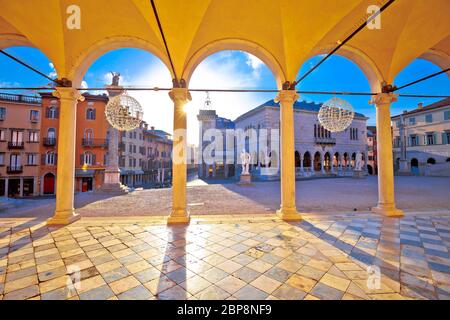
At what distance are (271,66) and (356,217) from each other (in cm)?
502

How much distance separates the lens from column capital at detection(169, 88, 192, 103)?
15.5ft

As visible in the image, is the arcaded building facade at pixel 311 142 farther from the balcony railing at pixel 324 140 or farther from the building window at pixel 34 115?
the building window at pixel 34 115

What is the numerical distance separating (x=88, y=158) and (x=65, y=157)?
63.5ft

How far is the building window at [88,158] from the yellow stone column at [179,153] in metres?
21.0

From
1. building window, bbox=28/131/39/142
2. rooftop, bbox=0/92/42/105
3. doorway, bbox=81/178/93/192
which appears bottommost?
doorway, bbox=81/178/93/192

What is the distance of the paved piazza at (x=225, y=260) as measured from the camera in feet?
6.86

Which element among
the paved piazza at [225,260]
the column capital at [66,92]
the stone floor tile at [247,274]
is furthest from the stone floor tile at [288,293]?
the column capital at [66,92]

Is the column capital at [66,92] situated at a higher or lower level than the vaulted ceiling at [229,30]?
lower

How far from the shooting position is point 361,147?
2964 centimetres

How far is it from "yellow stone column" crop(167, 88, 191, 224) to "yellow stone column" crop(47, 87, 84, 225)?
2.72m

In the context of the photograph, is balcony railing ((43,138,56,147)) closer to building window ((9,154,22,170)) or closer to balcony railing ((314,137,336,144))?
building window ((9,154,22,170))

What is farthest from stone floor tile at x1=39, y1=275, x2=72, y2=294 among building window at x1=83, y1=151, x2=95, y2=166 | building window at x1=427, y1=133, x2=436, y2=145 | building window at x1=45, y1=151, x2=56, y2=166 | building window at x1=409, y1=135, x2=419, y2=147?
building window at x1=409, y1=135, x2=419, y2=147
